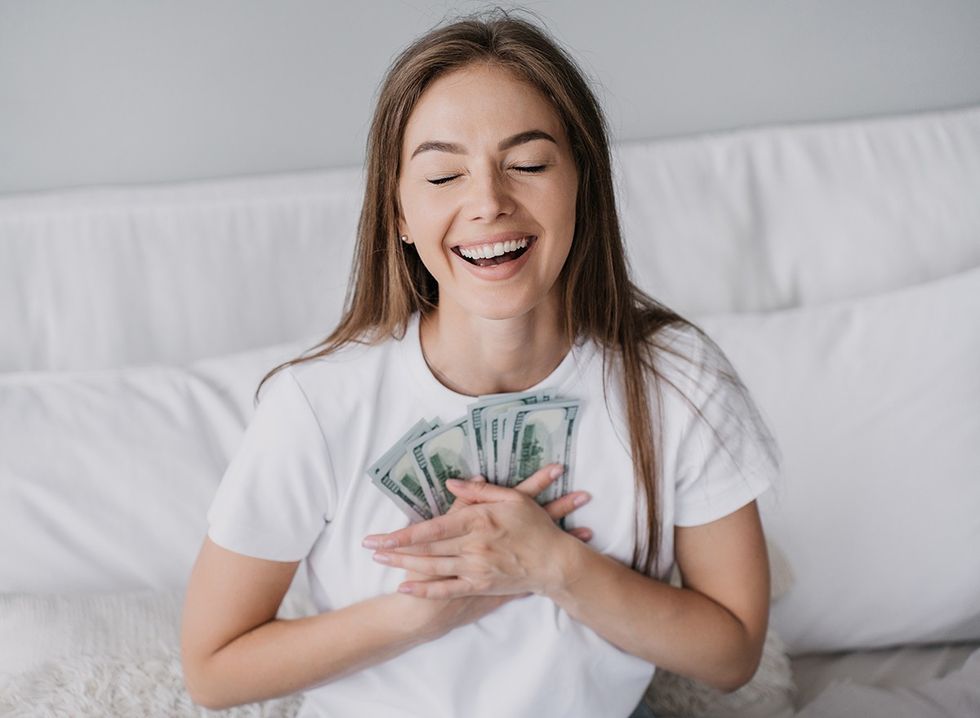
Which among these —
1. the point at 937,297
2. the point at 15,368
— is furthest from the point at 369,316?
the point at 937,297

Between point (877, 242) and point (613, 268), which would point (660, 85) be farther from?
point (613, 268)

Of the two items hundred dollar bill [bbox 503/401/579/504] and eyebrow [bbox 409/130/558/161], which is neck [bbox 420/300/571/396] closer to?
hundred dollar bill [bbox 503/401/579/504]

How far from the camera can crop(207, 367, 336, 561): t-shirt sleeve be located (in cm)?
124

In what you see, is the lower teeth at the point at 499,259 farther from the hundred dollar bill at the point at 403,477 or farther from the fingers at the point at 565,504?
the fingers at the point at 565,504

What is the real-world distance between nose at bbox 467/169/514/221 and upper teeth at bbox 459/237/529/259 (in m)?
0.03

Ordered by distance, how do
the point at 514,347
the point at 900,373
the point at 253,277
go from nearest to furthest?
the point at 514,347
the point at 900,373
the point at 253,277

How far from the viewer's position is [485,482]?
4.37ft

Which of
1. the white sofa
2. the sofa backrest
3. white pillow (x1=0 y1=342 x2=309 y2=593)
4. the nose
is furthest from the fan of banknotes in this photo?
the sofa backrest

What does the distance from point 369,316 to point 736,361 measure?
799mm

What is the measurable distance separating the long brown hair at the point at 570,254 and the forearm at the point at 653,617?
8 cm

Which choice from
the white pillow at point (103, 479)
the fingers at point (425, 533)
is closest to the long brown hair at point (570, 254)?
the fingers at point (425, 533)

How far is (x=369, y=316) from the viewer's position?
1.37 metres

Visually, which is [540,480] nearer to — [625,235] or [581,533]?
[581,533]

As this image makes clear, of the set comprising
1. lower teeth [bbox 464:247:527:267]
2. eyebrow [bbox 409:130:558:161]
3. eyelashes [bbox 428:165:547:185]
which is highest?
eyebrow [bbox 409:130:558:161]
